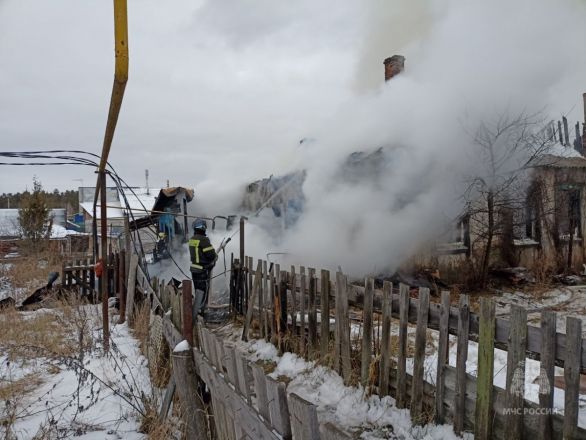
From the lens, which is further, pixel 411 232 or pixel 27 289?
pixel 27 289

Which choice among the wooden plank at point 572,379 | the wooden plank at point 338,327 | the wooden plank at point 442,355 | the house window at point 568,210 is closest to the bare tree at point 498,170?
the house window at point 568,210

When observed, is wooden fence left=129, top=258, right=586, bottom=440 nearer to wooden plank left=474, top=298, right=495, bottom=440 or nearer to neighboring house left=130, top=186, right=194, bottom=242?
wooden plank left=474, top=298, right=495, bottom=440

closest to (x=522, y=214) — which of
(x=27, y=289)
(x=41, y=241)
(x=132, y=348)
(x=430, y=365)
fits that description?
(x=430, y=365)

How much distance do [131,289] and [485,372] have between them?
21.0 feet

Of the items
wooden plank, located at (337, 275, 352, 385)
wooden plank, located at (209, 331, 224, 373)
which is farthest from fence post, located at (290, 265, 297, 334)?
wooden plank, located at (209, 331, 224, 373)

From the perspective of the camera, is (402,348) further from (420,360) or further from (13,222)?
(13,222)

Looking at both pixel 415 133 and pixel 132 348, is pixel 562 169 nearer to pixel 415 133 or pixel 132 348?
pixel 415 133

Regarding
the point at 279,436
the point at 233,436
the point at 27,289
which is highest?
the point at 279,436

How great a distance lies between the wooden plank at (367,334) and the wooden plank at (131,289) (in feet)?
15.6

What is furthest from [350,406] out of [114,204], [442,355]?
[114,204]

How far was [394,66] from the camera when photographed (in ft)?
Answer: 42.9

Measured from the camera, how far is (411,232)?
10695 millimetres

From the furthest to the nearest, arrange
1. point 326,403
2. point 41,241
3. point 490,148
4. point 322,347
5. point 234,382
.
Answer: point 41,241
point 490,148
point 322,347
point 326,403
point 234,382

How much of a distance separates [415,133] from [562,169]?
549 centimetres
